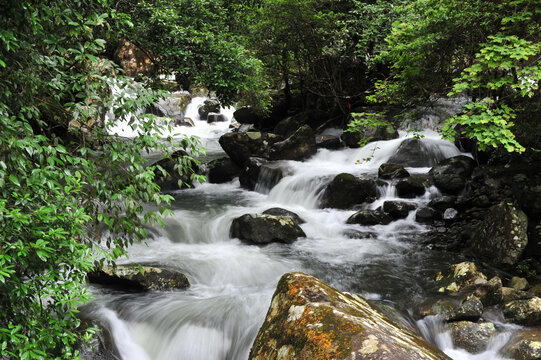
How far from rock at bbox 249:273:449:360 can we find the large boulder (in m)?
7.87

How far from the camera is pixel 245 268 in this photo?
24.1 feet

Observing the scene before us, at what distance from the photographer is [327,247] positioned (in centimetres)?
861

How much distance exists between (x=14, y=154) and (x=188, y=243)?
6287mm

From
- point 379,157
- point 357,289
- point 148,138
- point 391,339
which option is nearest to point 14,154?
point 148,138

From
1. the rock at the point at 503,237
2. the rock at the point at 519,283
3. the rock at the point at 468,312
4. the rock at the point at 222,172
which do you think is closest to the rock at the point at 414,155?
the rock at the point at 503,237

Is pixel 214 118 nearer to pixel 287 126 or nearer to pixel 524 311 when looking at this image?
pixel 287 126

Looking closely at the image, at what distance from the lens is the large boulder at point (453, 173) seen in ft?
33.4

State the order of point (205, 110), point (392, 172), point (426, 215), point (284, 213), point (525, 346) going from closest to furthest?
point (525, 346) → point (426, 215) → point (284, 213) → point (392, 172) → point (205, 110)

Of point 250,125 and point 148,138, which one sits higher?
point 250,125

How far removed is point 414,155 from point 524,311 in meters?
8.18

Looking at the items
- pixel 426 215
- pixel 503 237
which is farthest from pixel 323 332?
pixel 426 215

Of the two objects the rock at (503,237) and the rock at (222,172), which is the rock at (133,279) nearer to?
the rock at (503,237)

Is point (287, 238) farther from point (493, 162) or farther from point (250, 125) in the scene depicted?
point (250, 125)

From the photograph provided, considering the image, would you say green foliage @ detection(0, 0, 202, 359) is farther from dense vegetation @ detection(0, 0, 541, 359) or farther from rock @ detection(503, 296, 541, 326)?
rock @ detection(503, 296, 541, 326)
